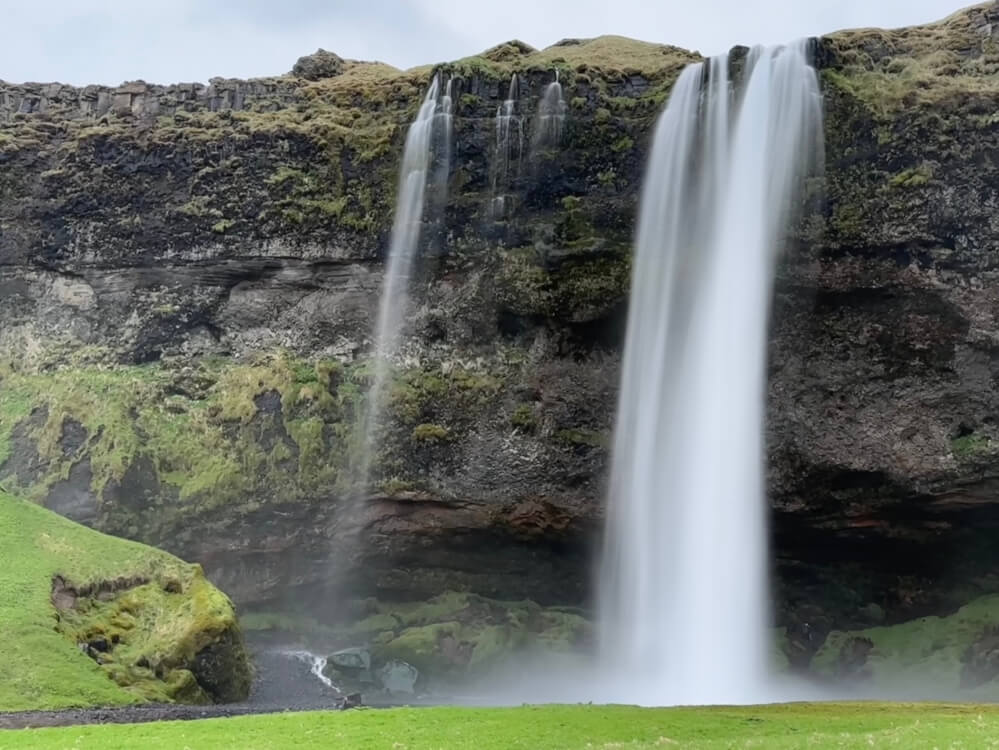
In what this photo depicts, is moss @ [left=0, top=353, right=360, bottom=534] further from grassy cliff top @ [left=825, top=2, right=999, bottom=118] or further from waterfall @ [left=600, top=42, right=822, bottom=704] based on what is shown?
grassy cliff top @ [left=825, top=2, right=999, bottom=118]

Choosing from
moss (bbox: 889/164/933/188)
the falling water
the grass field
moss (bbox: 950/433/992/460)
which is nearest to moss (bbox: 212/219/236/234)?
the falling water

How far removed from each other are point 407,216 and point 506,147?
5.51 meters

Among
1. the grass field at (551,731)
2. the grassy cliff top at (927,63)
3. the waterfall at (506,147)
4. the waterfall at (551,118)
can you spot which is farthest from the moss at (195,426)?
the grassy cliff top at (927,63)

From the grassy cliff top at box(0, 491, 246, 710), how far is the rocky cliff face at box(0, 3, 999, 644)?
932 centimetres

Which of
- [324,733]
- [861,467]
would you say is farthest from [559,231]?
[324,733]

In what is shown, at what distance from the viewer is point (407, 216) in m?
43.3

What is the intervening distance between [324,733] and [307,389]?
2716cm

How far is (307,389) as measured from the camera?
4359 cm

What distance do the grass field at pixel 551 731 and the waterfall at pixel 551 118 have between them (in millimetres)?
25925

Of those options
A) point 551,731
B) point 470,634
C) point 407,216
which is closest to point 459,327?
point 407,216

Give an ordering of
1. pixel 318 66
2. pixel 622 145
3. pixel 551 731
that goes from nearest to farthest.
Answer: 1. pixel 551 731
2. pixel 622 145
3. pixel 318 66

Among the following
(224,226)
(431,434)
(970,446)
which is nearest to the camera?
(970,446)

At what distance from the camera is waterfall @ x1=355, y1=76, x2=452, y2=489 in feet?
140

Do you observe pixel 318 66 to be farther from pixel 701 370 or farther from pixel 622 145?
pixel 701 370
